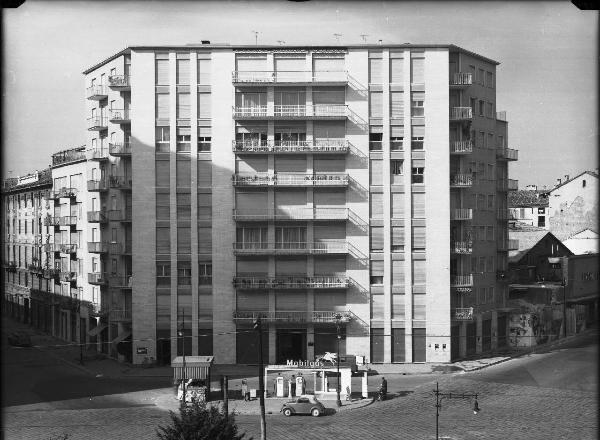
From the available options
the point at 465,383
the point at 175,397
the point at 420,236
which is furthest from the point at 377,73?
the point at 175,397

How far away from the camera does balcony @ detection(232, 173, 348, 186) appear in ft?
145

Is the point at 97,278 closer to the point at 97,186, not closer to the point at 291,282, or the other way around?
the point at 97,186

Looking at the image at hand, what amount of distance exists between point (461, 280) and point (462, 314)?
2.14 m

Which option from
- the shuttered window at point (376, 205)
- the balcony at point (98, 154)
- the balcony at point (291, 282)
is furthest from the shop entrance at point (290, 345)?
the balcony at point (98, 154)

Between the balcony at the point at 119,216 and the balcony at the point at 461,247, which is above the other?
the balcony at the point at 119,216

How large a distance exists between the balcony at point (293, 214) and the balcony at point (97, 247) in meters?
9.33

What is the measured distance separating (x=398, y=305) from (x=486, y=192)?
33.7 ft

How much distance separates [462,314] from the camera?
44.9 m

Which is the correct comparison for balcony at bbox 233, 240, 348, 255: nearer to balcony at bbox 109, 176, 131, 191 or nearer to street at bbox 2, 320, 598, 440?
balcony at bbox 109, 176, 131, 191

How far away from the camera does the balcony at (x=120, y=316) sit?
4528cm

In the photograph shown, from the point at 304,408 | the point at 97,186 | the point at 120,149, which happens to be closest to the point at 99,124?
the point at 97,186

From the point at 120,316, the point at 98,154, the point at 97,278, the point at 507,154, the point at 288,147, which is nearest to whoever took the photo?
the point at 288,147

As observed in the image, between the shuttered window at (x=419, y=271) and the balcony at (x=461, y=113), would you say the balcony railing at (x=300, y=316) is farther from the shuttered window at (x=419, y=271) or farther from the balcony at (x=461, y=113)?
the balcony at (x=461, y=113)

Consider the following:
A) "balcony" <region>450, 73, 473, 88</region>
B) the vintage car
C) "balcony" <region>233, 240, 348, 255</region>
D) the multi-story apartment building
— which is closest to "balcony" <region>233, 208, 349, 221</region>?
the multi-story apartment building
